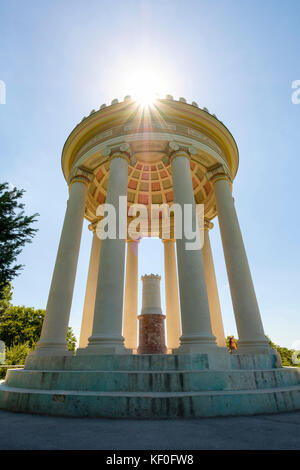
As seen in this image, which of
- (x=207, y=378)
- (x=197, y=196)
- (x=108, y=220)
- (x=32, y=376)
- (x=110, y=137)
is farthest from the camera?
(x=197, y=196)

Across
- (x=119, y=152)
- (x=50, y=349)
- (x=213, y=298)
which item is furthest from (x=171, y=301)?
(x=119, y=152)

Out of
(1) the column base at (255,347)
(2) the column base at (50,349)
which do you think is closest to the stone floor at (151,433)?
(2) the column base at (50,349)

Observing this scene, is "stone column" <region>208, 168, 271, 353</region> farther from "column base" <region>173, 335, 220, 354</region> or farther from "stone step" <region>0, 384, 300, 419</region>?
"stone step" <region>0, 384, 300, 419</region>

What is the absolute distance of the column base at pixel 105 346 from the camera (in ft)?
57.5

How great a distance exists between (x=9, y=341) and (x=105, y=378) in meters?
115

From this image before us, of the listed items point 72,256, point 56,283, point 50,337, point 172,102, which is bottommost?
point 50,337

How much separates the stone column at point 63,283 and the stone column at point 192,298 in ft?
40.1

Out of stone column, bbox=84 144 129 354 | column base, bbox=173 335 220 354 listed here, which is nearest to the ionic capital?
stone column, bbox=84 144 129 354

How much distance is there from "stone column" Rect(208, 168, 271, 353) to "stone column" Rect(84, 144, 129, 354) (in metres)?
12.3

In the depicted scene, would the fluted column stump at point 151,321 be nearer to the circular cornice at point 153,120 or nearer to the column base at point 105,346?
the column base at point 105,346

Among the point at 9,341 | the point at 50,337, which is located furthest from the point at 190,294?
the point at 9,341

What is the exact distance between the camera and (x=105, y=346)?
17719mm

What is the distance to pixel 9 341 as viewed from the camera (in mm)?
104750
